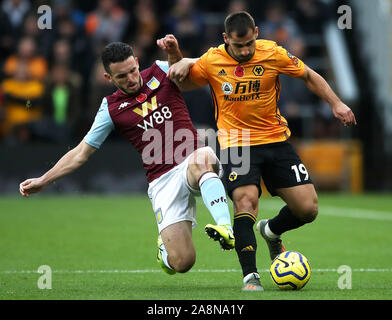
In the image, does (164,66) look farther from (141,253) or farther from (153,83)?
(141,253)

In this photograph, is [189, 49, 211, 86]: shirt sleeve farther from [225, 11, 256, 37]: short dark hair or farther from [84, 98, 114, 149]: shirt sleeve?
[84, 98, 114, 149]: shirt sleeve

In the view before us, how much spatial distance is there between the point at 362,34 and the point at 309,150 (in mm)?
4364

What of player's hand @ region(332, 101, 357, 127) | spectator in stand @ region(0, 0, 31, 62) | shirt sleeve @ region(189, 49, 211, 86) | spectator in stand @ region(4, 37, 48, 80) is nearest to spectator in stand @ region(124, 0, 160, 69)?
spectator in stand @ region(4, 37, 48, 80)

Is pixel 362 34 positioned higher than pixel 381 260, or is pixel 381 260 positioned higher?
pixel 362 34

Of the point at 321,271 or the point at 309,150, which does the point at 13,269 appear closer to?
the point at 321,271

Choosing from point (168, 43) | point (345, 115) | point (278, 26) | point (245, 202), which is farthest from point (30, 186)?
point (278, 26)

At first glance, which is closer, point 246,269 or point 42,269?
point 246,269

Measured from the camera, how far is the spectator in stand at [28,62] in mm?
16859

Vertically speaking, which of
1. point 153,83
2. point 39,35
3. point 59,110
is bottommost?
point 153,83

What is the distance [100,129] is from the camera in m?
7.63

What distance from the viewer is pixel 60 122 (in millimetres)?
16922

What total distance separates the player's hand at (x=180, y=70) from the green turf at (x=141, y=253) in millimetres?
1816

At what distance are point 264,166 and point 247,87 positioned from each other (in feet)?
2.38
